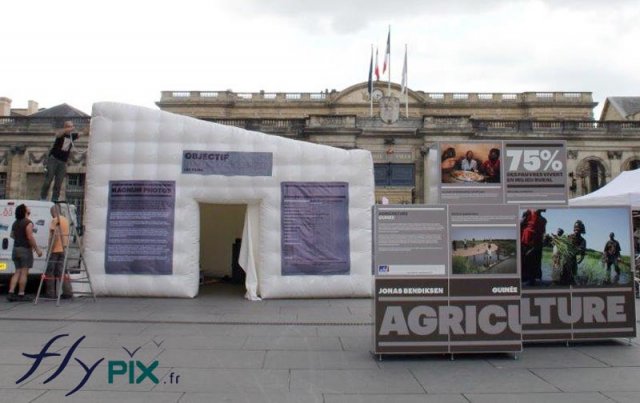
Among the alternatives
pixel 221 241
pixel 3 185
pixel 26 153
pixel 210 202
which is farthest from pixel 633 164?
pixel 3 185

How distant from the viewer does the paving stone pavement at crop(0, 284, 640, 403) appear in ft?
17.9

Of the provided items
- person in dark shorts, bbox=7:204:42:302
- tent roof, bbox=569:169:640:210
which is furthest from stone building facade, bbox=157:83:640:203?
person in dark shorts, bbox=7:204:42:302

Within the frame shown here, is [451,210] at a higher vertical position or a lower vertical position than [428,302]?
higher

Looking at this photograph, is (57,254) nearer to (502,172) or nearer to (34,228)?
(34,228)

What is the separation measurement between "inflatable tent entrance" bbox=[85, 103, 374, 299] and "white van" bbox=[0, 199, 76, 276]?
56.8 inches

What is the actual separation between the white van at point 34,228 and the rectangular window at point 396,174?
27.5 m

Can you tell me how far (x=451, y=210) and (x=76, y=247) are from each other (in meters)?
9.56

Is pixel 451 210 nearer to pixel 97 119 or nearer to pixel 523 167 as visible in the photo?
pixel 523 167

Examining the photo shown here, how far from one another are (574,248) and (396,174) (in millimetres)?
30756

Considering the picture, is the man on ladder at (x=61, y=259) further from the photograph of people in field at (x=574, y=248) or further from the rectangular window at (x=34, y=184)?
the rectangular window at (x=34, y=184)

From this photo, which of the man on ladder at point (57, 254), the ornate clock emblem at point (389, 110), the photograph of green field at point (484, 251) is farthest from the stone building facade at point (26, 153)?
the photograph of green field at point (484, 251)

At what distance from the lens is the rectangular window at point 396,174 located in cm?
3841

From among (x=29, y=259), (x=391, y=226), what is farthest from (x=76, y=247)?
(x=391, y=226)

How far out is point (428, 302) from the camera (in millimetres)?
7004
